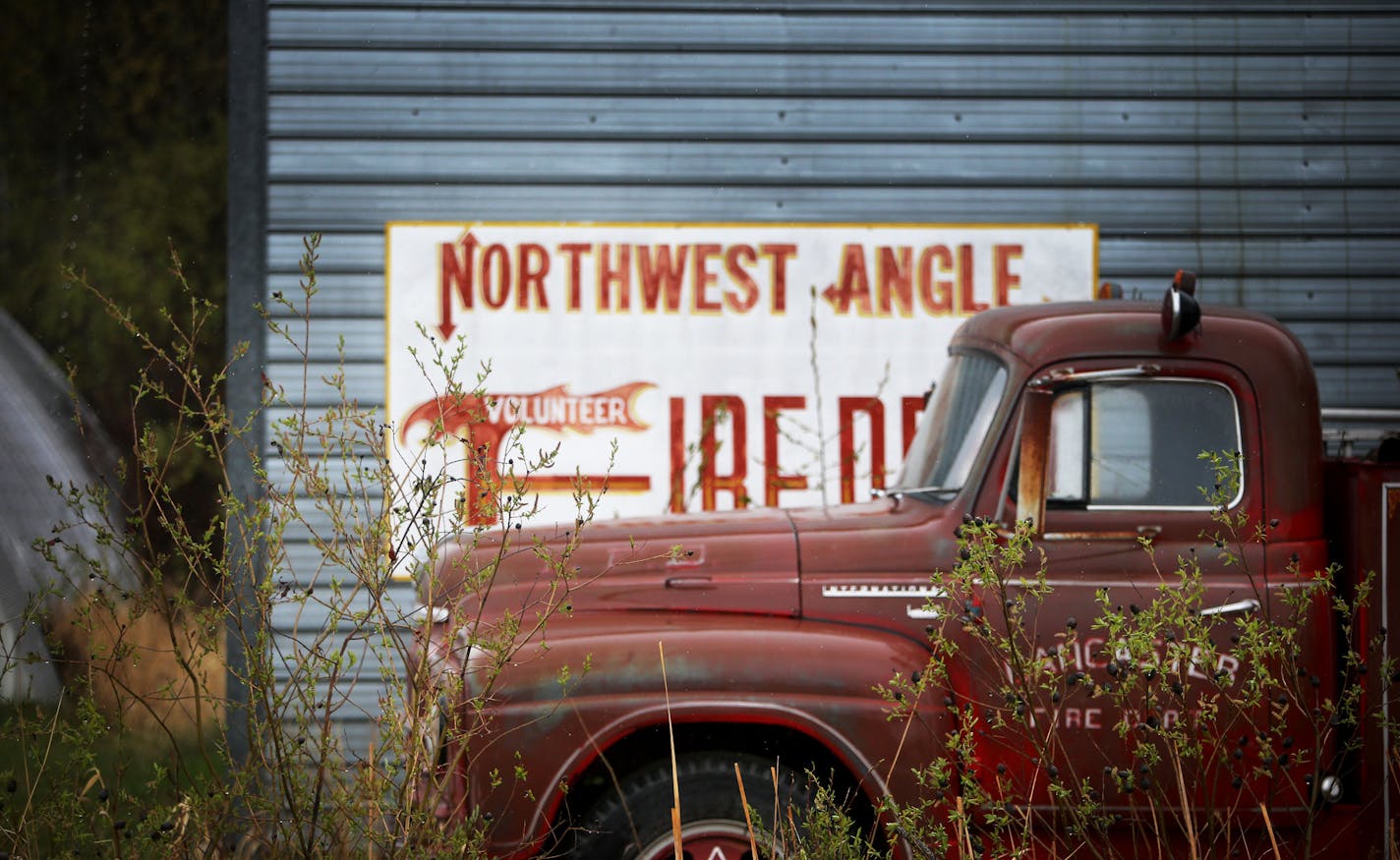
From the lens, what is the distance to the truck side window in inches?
133

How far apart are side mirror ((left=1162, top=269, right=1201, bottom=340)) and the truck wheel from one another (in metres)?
1.56

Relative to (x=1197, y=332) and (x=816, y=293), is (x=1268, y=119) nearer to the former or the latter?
(x=816, y=293)

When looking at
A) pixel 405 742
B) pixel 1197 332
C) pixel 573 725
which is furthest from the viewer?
pixel 1197 332

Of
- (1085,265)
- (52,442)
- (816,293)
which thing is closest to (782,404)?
(816,293)

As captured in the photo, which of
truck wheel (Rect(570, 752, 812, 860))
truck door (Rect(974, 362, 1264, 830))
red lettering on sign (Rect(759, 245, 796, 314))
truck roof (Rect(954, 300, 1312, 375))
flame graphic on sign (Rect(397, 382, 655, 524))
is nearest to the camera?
truck wheel (Rect(570, 752, 812, 860))

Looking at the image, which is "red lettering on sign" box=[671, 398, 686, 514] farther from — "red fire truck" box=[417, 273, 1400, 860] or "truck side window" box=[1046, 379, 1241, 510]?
"truck side window" box=[1046, 379, 1241, 510]

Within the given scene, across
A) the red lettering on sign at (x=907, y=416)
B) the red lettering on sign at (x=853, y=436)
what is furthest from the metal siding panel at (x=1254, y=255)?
the red lettering on sign at (x=853, y=436)

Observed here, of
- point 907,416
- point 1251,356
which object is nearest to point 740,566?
point 1251,356

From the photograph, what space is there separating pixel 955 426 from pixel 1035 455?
1.34 feet

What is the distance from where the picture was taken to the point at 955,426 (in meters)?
3.69

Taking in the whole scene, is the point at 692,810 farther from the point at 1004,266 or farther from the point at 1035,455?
the point at 1004,266

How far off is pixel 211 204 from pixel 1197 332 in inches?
166

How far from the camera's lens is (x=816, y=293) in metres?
5.62

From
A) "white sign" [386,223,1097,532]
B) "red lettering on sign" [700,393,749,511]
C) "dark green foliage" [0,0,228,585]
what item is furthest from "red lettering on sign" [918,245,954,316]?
"dark green foliage" [0,0,228,585]
